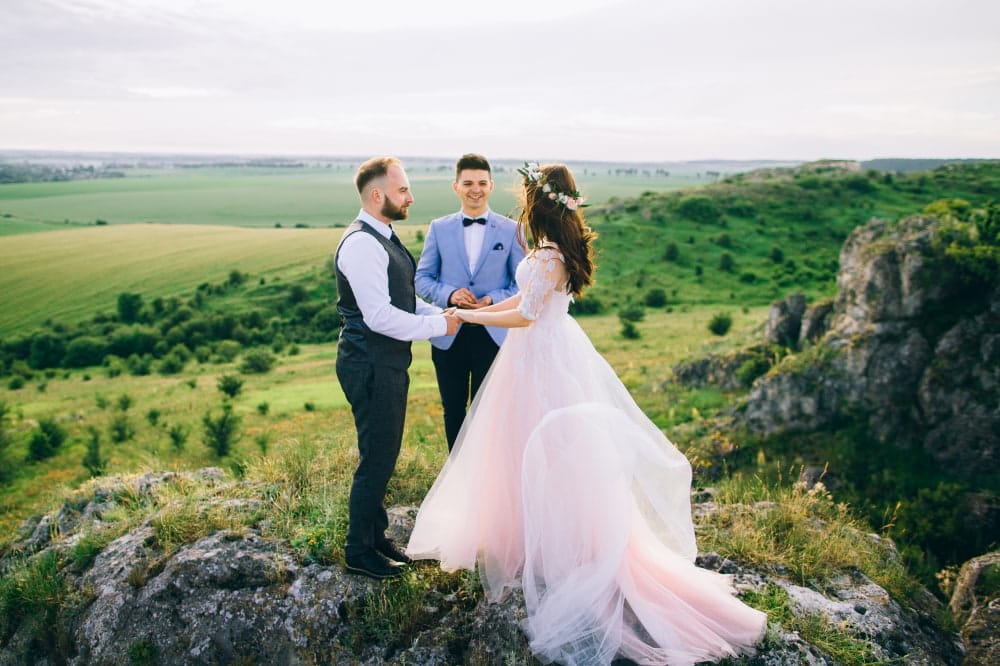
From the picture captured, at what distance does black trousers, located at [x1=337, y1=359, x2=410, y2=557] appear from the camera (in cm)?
464

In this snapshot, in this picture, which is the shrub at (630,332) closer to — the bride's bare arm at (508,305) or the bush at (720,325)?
the bush at (720,325)

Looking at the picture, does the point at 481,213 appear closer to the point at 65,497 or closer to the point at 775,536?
the point at 775,536

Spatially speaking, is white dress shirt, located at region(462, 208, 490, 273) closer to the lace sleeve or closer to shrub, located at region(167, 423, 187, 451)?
the lace sleeve

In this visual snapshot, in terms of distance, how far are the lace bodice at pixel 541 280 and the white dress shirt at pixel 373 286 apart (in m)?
0.88

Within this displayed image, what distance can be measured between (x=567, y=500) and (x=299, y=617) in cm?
218

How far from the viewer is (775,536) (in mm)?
5645

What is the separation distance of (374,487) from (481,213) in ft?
9.95

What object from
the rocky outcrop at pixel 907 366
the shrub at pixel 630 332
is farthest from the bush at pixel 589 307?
the rocky outcrop at pixel 907 366

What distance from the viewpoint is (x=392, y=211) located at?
4695mm

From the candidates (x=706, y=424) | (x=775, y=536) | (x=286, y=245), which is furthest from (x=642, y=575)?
(x=286, y=245)

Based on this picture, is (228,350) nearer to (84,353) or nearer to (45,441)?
(84,353)

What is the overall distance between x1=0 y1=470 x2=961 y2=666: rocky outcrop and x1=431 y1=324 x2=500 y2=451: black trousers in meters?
1.77

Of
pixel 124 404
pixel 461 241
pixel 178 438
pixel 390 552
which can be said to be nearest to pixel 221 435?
pixel 178 438

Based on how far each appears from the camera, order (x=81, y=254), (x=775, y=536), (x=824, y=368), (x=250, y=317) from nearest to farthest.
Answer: (x=775, y=536) → (x=824, y=368) → (x=250, y=317) → (x=81, y=254)
